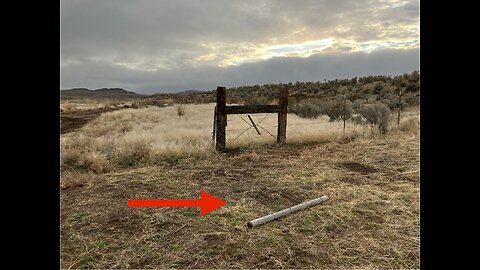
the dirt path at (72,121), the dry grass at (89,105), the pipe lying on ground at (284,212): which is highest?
the dry grass at (89,105)

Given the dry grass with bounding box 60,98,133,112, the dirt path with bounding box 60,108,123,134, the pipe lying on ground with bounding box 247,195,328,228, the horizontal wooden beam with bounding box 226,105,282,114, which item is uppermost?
the dry grass with bounding box 60,98,133,112

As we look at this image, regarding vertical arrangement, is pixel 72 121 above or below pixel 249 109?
below

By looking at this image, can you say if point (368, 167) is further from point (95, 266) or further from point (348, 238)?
point (95, 266)

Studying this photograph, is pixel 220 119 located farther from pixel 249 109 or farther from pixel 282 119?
pixel 282 119

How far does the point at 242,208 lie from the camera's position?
442 cm

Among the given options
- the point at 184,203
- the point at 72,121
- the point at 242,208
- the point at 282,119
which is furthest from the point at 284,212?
the point at 72,121

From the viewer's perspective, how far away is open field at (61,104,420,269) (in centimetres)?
315

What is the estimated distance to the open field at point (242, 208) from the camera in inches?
124

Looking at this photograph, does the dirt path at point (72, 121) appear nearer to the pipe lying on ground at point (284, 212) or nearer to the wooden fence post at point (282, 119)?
the wooden fence post at point (282, 119)

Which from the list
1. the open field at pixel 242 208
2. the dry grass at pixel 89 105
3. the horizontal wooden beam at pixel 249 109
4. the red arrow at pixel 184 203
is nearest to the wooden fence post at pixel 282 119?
the horizontal wooden beam at pixel 249 109

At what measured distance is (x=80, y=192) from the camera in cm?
519

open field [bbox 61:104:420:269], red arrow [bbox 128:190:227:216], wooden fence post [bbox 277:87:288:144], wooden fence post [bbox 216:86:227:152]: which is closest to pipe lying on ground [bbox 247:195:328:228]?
open field [bbox 61:104:420:269]

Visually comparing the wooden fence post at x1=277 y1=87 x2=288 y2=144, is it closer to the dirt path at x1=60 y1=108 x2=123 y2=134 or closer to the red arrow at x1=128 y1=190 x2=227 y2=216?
the red arrow at x1=128 y1=190 x2=227 y2=216
